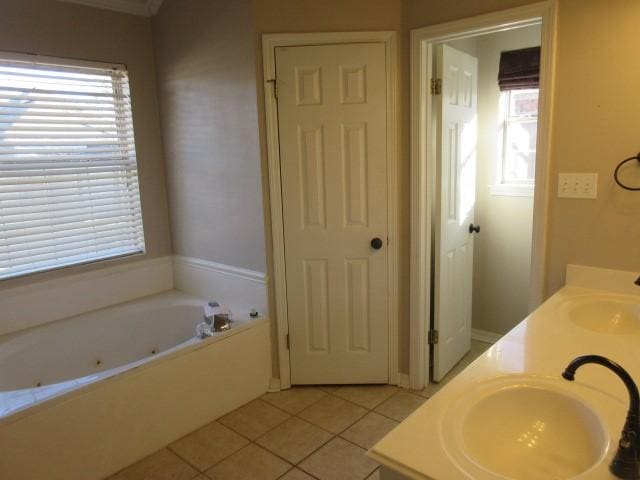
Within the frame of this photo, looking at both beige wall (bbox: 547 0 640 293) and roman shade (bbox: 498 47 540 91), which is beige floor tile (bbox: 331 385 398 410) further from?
roman shade (bbox: 498 47 540 91)

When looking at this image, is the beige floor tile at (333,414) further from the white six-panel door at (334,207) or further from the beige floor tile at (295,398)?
the white six-panel door at (334,207)

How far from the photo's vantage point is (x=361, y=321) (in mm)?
2840

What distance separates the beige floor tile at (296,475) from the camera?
2.15m

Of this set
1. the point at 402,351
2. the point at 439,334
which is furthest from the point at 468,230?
the point at 402,351

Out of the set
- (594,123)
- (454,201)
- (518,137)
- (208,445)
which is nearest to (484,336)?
(454,201)

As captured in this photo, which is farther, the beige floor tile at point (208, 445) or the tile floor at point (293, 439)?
the beige floor tile at point (208, 445)

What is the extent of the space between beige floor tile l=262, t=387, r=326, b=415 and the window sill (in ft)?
5.75

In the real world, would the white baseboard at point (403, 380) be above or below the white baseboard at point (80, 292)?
below

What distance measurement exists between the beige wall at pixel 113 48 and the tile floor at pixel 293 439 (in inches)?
52.4

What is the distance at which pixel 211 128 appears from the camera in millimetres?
2939

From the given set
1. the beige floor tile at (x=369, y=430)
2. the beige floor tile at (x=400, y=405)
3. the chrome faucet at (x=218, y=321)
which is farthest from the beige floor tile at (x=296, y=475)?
the chrome faucet at (x=218, y=321)

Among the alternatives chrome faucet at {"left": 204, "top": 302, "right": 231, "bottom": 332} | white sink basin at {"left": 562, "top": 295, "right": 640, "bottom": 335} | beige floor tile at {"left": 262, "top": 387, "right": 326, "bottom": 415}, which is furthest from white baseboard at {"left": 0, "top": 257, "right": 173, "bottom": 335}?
white sink basin at {"left": 562, "top": 295, "right": 640, "bottom": 335}

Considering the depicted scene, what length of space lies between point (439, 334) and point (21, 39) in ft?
9.54

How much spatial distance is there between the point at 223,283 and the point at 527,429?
2.22m
